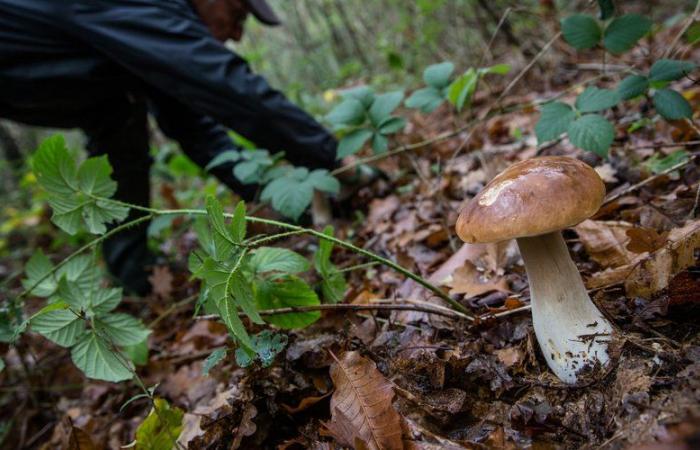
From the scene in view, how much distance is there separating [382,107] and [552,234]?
1391mm

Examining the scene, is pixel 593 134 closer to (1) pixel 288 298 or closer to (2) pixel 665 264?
(2) pixel 665 264

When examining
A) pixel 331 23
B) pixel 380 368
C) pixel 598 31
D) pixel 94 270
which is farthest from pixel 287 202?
pixel 331 23

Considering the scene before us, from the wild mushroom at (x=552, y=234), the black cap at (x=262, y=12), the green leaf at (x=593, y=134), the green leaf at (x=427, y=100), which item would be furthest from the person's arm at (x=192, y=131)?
the wild mushroom at (x=552, y=234)

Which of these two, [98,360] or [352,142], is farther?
[352,142]

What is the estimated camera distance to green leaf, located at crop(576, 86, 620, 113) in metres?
1.67

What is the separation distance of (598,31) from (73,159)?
2080 mm

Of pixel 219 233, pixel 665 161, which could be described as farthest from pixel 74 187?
pixel 665 161

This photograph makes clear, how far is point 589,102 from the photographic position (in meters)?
1.71

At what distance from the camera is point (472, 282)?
1.76 meters

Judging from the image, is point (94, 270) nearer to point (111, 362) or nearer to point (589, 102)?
point (111, 362)

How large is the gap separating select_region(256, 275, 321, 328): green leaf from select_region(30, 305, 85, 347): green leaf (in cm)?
57

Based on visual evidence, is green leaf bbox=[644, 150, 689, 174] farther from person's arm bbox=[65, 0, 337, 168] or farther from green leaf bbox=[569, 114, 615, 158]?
person's arm bbox=[65, 0, 337, 168]

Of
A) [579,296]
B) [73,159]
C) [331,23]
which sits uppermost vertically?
[73,159]

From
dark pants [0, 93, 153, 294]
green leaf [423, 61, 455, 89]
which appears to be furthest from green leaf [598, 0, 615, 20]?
dark pants [0, 93, 153, 294]
